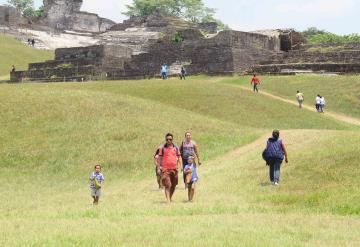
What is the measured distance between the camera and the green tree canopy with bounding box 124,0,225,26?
107 m

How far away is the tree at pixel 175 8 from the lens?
107m

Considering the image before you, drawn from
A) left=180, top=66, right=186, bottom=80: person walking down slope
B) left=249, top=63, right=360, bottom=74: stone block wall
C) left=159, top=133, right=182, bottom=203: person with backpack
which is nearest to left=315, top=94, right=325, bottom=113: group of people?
left=249, top=63, right=360, bottom=74: stone block wall

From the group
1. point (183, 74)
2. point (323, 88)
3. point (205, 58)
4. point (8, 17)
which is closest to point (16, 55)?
point (8, 17)

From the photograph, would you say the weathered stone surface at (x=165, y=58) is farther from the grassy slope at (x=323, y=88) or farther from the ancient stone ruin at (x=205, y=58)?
the grassy slope at (x=323, y=88)

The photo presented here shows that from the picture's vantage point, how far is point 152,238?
10453mm

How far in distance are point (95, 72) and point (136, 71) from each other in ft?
10.9

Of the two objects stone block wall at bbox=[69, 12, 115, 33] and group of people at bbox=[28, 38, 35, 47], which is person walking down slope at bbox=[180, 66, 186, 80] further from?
stone block wall at bbox=[69, 12, 115, 33]

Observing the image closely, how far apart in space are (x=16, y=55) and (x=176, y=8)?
4842cm

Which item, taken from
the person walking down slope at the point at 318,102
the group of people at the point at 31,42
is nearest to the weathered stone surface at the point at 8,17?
the group of people at the point at 31,42

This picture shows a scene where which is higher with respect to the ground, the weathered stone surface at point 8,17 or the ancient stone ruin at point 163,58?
the weathered stone surface at point 8,17

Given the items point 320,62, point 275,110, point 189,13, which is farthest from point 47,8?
point 275,110

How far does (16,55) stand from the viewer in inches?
2613

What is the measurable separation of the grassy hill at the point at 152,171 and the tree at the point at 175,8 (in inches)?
2553

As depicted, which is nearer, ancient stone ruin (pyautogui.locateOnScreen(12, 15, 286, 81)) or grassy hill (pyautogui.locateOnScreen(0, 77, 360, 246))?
grassy hill (pyautogui.locateOnScreen(0, 77, 360, 246))
